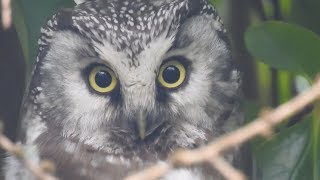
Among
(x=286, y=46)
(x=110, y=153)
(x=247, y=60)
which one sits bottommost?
(x=110, y=153)

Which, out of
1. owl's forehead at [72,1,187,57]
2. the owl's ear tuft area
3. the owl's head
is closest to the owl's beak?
the owl's head

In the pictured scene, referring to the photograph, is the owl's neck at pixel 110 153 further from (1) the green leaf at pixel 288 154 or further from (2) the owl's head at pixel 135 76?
(1) the green leaf at pixel 288 154

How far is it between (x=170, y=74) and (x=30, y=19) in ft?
0.94

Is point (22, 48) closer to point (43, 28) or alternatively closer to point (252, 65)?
point (43, 28)

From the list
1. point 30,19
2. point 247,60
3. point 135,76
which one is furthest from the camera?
point 247,60

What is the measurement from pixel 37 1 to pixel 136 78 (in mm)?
263

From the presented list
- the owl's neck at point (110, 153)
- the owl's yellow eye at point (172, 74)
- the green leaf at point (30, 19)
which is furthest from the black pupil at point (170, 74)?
the green leaf at point (30, 19)

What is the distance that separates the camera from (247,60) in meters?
1.87

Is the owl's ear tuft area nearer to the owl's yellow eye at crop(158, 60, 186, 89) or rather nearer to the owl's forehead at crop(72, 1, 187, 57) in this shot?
the owl's forehead at crop(72, 1, 187, 57)

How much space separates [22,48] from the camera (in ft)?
4.74

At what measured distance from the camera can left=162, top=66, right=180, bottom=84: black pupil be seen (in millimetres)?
1348

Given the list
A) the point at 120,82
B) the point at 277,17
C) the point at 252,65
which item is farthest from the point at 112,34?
the point at 252,65

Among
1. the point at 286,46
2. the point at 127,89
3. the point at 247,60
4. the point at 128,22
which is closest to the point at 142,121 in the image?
the point at 127,89

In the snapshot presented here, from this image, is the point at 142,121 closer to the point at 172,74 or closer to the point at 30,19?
the point at 172,74
